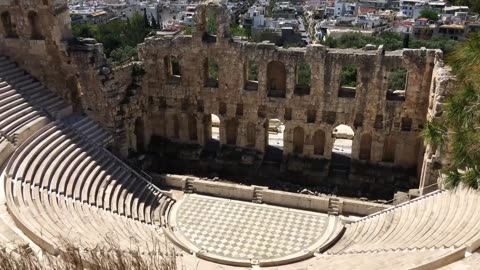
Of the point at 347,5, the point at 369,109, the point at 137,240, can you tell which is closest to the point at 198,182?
the point at 137,240

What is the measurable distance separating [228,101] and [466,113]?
56.8ft

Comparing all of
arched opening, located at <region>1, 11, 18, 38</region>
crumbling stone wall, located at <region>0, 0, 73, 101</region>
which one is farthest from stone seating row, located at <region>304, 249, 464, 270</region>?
arched opening, located at <region>1, 11, 18, 38</region>

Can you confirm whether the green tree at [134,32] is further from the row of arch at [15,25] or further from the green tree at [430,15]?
the green tree at [430,15]

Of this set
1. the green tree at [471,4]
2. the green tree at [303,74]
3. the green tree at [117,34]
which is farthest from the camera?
the green tree at [471,4]

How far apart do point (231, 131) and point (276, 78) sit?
4.07 metres

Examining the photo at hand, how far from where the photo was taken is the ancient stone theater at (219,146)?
19047mm

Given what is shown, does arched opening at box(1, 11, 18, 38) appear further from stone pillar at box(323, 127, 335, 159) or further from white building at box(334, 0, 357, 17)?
white building at box(334, 0, 357, 17)

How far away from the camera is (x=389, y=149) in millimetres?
25391

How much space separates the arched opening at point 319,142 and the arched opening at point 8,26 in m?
16.9

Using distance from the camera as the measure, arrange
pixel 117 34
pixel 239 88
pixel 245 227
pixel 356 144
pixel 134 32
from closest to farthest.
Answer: pixel 245 227, pixel 356 144, pixel 239 88, pixel 117 34, pixel 134 32

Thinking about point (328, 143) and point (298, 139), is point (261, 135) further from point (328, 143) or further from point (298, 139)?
point (328, 143)

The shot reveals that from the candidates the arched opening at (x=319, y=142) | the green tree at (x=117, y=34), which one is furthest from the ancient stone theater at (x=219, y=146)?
the green tree at (x=117, y=34)

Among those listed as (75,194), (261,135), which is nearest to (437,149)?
(261,135)

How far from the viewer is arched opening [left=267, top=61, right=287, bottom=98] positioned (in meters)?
26.0
